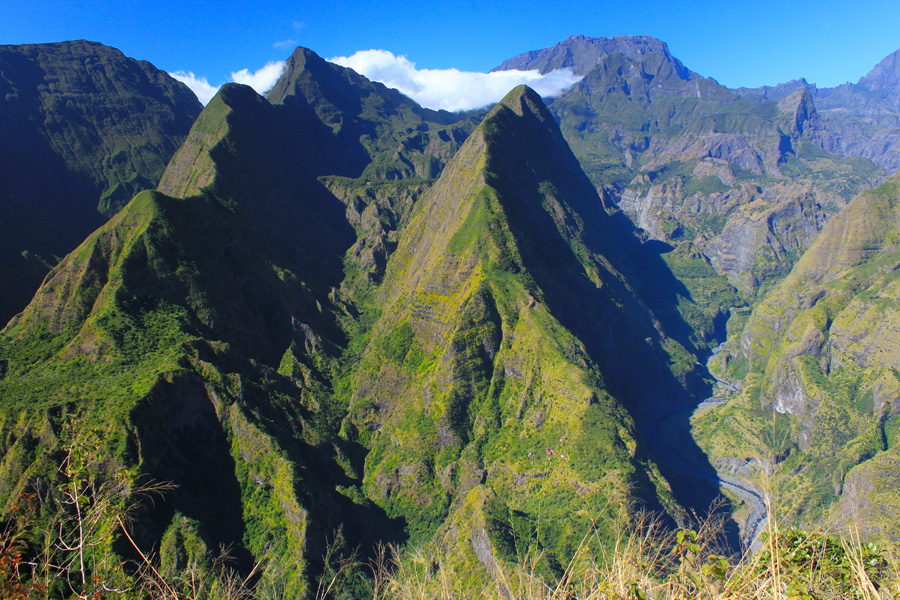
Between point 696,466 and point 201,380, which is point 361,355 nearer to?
point 201,380

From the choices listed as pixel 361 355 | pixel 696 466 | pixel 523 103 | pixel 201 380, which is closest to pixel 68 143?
pixel 361 355

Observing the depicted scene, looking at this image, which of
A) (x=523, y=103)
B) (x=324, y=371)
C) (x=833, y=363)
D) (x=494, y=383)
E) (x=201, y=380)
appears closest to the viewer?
(x=201, y=380)

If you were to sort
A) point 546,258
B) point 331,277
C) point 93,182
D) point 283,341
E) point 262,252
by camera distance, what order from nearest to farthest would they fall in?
point 283,341 → point 262,252 → point 546,258 → point 331,277 → point 93,182

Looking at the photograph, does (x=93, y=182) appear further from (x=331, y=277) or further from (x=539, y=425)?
(x=539, y=425)

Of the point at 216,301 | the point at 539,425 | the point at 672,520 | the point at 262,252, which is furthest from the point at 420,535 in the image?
the point at 262,252

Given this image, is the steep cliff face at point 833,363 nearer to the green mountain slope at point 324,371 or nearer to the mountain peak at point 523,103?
the green mountain slope at point 324,371
